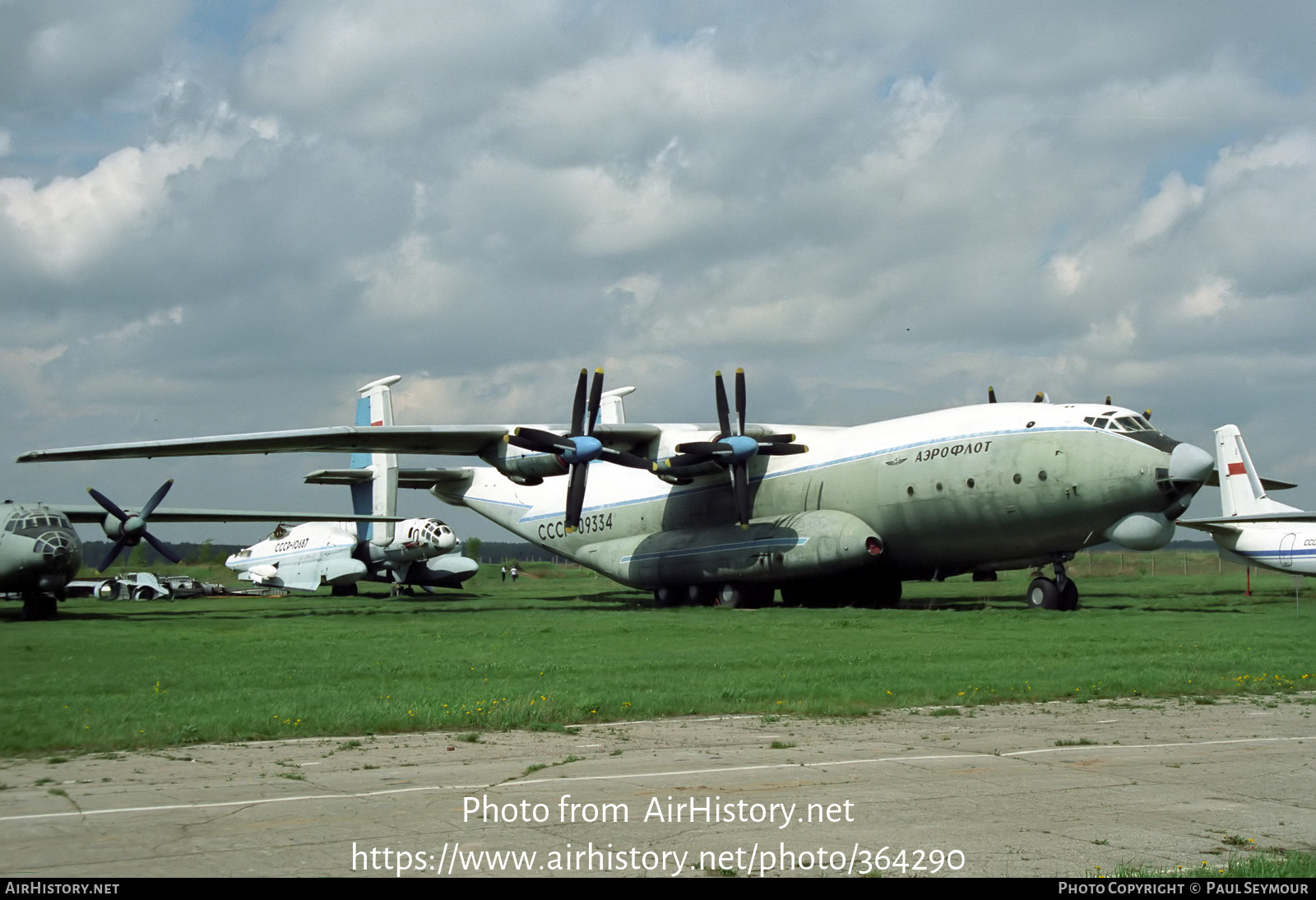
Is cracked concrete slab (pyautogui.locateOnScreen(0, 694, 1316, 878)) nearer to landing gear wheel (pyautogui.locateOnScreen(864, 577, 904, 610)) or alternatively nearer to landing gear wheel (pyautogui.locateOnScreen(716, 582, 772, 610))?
landing gear wheel (pyautogui.locateOnScreen(864, 577, 904, 610))

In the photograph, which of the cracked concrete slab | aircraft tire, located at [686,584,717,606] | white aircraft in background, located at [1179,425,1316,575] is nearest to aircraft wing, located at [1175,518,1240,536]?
white aircraft in background, located at [1179,425,1316,575]

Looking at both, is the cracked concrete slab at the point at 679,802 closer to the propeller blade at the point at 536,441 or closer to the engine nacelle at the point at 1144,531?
the engine nacelle at the point at 1144,531

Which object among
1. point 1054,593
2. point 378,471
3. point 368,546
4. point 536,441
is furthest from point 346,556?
point 1054,593

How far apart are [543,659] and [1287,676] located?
9.76 metres

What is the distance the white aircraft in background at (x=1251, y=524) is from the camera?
30.0 m

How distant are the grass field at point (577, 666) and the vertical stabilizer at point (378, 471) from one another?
48.2 feet

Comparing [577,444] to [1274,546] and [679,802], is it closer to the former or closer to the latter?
[1274,546]

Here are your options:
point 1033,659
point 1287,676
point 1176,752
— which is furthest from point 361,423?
point 1176,752

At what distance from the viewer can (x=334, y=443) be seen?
31391 mm

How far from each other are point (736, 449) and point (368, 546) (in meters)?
21.0

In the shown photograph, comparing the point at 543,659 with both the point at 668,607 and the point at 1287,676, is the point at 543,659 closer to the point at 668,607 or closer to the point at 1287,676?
the point at 1287,676

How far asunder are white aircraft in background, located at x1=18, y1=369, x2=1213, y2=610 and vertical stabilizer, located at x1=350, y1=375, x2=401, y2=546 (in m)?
8.54

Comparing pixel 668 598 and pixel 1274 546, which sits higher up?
pixel 1274 546

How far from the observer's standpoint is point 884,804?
733 centimetres
